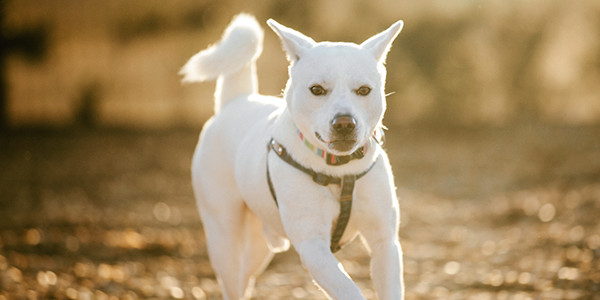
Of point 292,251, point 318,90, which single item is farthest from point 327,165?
point 292,251

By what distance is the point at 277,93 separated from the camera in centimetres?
2211

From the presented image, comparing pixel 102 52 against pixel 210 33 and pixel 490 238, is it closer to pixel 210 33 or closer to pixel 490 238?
pixel 210 33

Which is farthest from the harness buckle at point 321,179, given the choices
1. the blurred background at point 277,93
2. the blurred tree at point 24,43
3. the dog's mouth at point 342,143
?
the blurred tree at point 24,43

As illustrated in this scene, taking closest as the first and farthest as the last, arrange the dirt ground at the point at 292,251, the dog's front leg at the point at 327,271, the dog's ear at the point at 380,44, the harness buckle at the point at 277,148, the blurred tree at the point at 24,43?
the dog's front leg at the point at 327,271
the dog's ear at the point at 380,44
the harness buckle at the point at 277,148
the dirt ground at the point at 292,251
the blurred tree at the point at 24,43

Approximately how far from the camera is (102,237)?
10195 millimetres

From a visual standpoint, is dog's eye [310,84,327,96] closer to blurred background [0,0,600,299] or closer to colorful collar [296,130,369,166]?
colorful collar [296,130,369,166]

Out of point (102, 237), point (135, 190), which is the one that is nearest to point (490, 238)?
point (102, 237)

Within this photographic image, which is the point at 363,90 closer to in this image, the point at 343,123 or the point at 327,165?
the point at 343,123

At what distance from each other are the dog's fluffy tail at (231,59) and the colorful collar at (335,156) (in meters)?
1.49

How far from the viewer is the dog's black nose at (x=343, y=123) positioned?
12.4 ft

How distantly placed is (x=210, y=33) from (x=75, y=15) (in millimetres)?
3813

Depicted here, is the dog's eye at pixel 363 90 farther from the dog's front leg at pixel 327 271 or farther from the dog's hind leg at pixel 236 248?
the dog's hind leg at pixel 236 248

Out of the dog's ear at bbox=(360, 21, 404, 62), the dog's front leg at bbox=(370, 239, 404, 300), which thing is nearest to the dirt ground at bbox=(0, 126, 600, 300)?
the dog's front leg at bbox=(370, 239, 404, 300)

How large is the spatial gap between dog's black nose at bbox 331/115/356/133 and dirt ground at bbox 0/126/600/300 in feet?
9.19
